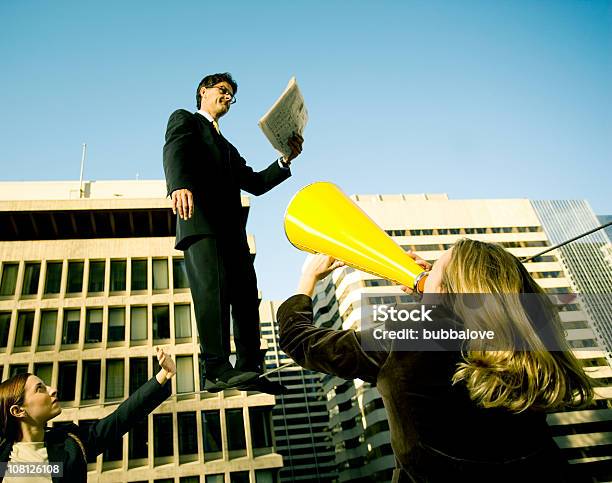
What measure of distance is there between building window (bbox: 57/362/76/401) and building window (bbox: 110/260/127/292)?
5550 millimetres

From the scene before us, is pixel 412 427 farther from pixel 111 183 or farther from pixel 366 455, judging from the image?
pixel 366 455

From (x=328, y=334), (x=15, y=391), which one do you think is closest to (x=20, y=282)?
(x=15, y=391)

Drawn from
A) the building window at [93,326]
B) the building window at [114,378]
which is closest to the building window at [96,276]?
the building window at [93,326]

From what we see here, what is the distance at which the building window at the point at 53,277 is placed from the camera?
29917 mm

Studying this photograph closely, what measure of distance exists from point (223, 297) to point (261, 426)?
100ft

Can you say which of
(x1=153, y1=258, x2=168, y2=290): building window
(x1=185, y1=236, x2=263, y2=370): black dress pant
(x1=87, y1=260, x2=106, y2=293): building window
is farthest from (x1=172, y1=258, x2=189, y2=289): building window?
(x1=185, y1=236, x2=263, y2=370): black dress pant

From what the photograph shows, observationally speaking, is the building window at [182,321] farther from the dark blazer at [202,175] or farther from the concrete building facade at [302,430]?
the concrete building facade at [302,430]

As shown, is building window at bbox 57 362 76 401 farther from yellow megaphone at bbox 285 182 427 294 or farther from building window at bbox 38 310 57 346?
yellow megaphone at bbox 285 182 427 294

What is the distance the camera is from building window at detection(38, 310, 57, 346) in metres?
28.5

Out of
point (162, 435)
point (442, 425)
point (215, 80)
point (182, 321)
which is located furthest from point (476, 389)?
point (182, 321)

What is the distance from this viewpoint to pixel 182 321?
3077cm

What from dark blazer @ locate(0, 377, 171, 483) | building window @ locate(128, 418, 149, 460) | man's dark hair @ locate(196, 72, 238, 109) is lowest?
dark blazer @ locate(0, 377, 171, 483)

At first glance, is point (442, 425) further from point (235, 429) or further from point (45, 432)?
point (235, 429)

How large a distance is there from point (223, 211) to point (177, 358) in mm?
28933
